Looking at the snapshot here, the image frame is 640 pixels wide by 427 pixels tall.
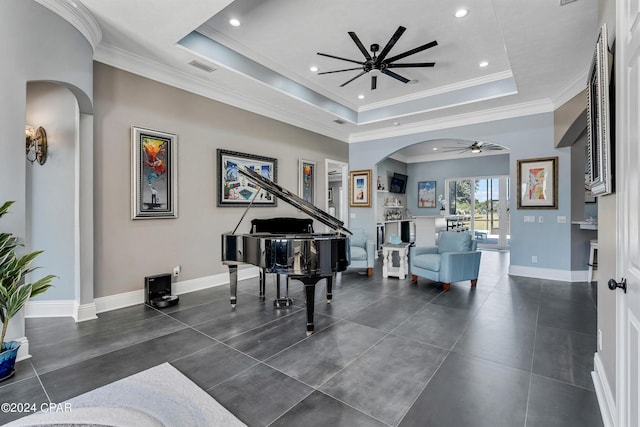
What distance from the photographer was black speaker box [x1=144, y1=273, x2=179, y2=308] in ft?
12.1

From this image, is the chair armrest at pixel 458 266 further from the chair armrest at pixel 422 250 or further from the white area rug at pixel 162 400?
the white area rug at pixel 162 400

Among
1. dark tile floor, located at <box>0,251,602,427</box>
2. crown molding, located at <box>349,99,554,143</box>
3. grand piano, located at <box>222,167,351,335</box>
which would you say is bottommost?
dark tile floor, located at <box>0,251,602,427</box>

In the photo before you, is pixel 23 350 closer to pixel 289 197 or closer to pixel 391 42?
pixel 289 197

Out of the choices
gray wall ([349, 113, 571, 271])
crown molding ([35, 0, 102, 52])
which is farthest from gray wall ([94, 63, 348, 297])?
gray wall ([349, 113, 571, 271])

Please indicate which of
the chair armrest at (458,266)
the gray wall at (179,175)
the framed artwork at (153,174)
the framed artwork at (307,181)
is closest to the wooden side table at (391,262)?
the chair armrest at (458,266)

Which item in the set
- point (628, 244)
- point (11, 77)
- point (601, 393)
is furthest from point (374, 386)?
point (11, 77)

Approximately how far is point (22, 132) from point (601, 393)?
4.58 m

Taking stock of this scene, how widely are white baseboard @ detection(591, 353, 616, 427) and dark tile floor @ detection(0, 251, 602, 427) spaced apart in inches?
2.2

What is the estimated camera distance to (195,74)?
4.16 m

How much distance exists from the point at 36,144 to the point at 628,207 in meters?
4.93

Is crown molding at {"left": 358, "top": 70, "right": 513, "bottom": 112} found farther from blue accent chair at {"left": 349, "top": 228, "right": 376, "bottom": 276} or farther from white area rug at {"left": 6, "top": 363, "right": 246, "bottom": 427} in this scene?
white area rug at {"left": 6, "top": 363, "right": 246, "bottom": 427}

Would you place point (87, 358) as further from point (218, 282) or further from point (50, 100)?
point (50, 100)

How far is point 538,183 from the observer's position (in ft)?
17.3

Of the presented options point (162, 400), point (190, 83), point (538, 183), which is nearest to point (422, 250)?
point (538, 183)
